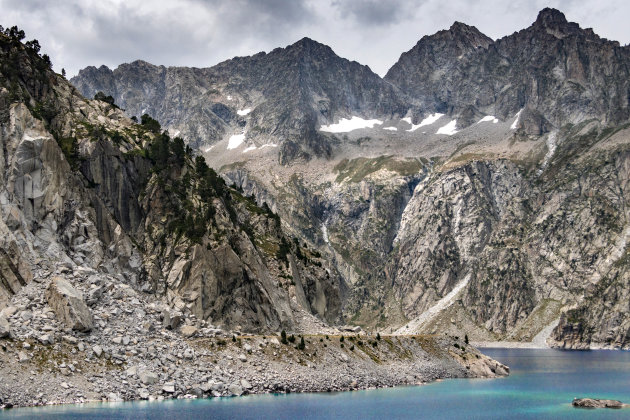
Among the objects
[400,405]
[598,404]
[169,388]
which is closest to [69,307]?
[169,388]

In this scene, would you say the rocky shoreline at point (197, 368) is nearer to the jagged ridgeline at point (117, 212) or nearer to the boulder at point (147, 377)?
the boulder at point (147, 377)

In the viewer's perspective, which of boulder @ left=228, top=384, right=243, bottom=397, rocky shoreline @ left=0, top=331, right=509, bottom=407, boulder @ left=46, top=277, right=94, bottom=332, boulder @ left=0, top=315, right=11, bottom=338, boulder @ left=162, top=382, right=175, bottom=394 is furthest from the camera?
boulder @ left=228, top=384, right=243, bottom=397

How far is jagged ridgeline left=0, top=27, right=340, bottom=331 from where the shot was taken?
9950cm

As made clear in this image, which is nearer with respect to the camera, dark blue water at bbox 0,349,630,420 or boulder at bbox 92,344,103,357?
dark blue water at bbox 0,349,630,420

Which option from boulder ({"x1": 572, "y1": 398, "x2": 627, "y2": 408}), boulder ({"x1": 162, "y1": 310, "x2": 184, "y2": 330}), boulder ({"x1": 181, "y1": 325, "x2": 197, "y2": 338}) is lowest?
boulder ({"x1": 572, "y1": 398, "x2": 627, "y2": 408})

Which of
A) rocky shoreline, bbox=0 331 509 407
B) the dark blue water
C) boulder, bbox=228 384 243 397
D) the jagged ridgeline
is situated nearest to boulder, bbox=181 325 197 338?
rocky shoreline, bbox=0 331 509 407

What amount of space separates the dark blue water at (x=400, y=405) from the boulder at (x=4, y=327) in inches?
396

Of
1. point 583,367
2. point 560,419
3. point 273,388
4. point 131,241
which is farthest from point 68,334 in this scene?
point 583,367

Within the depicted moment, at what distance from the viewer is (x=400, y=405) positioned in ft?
304

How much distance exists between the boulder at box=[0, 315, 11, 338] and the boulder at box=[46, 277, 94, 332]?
648 cm

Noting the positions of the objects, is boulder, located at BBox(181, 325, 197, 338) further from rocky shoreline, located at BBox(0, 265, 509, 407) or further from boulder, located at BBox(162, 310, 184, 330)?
boulder, located at BBox(162, 310, 184, 330)

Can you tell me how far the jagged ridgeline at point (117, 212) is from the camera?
Answer: 326 ft

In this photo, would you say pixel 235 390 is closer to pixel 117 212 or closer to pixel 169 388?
pixel 169 388

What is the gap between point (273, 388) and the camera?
9288cm
